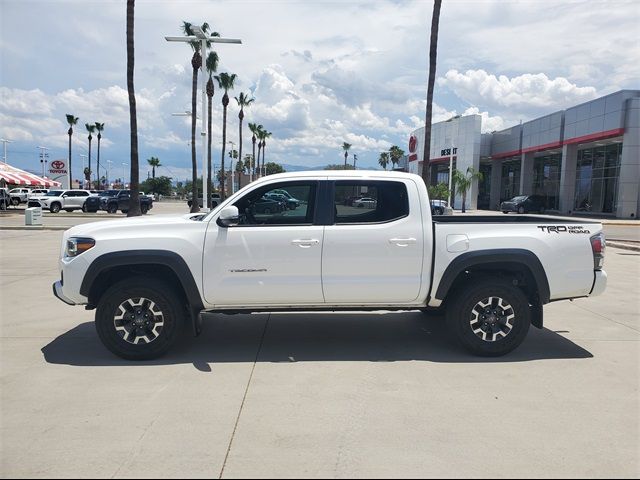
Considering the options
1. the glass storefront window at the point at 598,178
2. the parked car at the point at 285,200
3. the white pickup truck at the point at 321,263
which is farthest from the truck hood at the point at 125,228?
the glass storefront window at the point at 598,178

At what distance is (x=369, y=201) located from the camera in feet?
17.9

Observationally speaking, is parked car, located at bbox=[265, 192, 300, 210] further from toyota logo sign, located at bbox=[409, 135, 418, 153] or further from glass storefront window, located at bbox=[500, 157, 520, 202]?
glass storefront window, located at bbox=[500, 157, 520, 202]

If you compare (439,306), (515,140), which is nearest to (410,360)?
(439,306)

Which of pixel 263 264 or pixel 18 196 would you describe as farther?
pixel 18 196

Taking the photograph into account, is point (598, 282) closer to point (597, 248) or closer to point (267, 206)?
point (597, 248)

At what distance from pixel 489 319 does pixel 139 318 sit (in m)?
3.62

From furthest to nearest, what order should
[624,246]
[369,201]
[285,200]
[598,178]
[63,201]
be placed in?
[598,178], [63,201], [624,246], [369,201], [285,200]

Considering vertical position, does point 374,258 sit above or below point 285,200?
below

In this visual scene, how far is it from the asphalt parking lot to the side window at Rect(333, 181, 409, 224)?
1492mm

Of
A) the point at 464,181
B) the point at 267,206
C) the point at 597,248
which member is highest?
the point at 464,181

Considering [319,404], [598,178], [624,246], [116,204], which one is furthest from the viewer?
[598,178]

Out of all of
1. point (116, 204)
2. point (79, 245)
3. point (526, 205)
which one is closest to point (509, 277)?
point (79, 245)

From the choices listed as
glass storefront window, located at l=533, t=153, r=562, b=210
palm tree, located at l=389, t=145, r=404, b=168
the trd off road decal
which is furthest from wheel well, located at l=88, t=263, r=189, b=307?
palm tree, located at l=389, t=145, r=404, b=168

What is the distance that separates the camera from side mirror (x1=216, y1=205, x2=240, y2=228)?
4.84 meters
